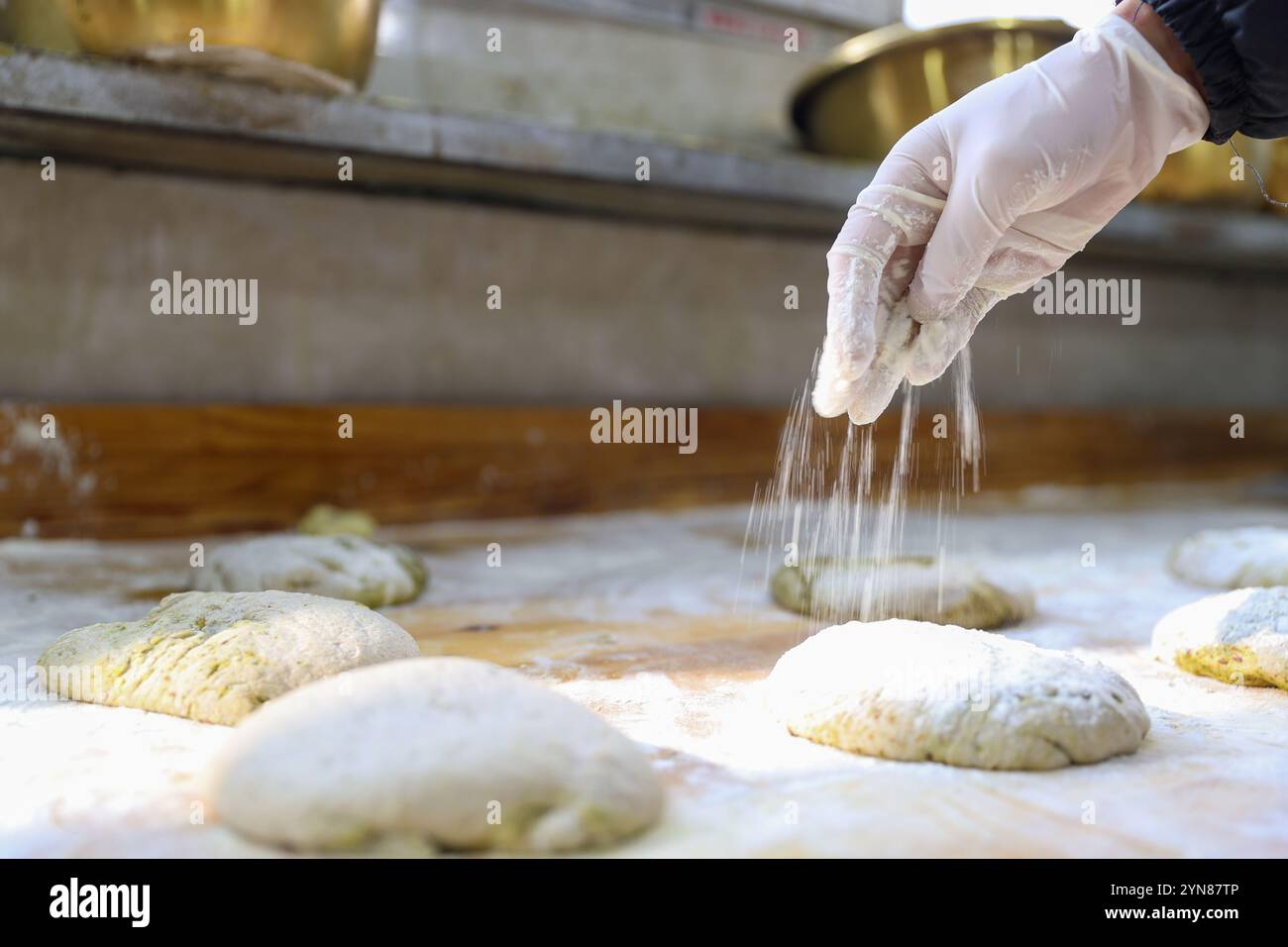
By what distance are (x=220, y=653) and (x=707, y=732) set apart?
0.56m

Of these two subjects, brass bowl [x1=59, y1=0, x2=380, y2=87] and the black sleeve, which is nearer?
the black sleeve

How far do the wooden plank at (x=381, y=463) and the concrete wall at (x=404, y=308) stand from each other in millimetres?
155

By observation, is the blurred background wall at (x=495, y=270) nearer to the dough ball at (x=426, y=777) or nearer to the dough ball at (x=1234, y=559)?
the dough ball at (x=1234, y=559)

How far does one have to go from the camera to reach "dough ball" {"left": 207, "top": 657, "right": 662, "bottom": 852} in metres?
0.80

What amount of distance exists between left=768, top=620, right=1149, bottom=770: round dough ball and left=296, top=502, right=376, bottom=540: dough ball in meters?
1.32

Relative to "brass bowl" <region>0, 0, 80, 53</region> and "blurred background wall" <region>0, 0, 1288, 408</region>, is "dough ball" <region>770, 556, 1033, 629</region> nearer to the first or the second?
"blurred background wall" <region>0, 0, 1288, 408</region>

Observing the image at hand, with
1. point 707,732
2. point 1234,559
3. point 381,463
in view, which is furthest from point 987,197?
point 381,463

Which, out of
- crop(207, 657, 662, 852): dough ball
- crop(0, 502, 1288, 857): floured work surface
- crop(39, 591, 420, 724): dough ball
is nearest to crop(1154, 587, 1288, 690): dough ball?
crop(0, 502, 1288, 857): floured work surface

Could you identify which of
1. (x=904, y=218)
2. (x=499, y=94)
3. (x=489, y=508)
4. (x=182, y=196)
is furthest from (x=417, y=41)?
(x=904, y=218)

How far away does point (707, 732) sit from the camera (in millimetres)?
1105

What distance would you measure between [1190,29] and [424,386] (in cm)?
195

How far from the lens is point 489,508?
2633 millimetres

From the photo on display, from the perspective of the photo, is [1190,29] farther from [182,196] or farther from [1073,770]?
[182,196]

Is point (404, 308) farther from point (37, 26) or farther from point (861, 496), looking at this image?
point (861, 496)
